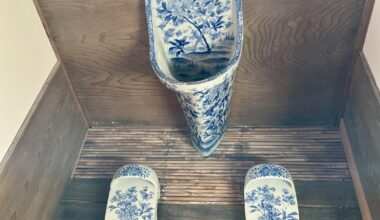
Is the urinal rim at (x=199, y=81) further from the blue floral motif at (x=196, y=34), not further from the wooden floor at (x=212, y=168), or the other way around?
the wooden floor at (x=212, y=168)

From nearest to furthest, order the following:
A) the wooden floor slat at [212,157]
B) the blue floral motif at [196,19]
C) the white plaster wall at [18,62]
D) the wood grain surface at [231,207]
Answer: the white plaster wall at [18,62], the blue floral motif at [196,19], the wood grain surface at [231,207], the wooden floor slat at [212,157]

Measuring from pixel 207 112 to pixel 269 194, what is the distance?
354mm

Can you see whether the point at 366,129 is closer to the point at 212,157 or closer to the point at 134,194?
the point at 212,157

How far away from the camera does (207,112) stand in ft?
4.50

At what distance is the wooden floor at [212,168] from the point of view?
1409mm

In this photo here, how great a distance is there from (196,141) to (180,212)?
11.7 inches

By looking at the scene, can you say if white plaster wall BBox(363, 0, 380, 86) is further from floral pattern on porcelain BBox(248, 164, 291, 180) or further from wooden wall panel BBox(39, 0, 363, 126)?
floral pattern on porcelain BBox(248, 164, 291, 180)

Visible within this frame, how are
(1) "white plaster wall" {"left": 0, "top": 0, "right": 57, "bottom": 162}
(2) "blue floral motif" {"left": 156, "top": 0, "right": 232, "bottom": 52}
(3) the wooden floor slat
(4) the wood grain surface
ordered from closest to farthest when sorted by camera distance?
(1) "white plaster wall" {"left": 0, "top": 0, "right": 57, "bottom": 162}, (2) "blue floral motif" {"left": 156, "top": 0, "right": 232, "bottom": 52}, (4) the wood grain surface, (3) the wooden floor slat

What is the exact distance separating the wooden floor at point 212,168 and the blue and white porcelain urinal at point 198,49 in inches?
7.4

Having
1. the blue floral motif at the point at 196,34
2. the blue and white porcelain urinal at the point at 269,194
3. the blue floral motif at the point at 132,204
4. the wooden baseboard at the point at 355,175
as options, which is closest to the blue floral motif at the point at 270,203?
the blue and white porcelain urinal at the point at 269,194

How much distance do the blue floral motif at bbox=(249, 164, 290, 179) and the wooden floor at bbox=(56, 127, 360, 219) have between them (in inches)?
4.6

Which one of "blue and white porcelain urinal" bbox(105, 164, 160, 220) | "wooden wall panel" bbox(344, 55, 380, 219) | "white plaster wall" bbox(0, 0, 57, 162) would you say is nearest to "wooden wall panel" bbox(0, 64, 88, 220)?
"white plaster wall" bbox(0, 0, 57, 162)

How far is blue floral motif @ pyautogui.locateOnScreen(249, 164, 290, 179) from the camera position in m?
1.35

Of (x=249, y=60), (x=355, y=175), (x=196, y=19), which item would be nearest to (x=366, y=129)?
(x=355, y=175)
